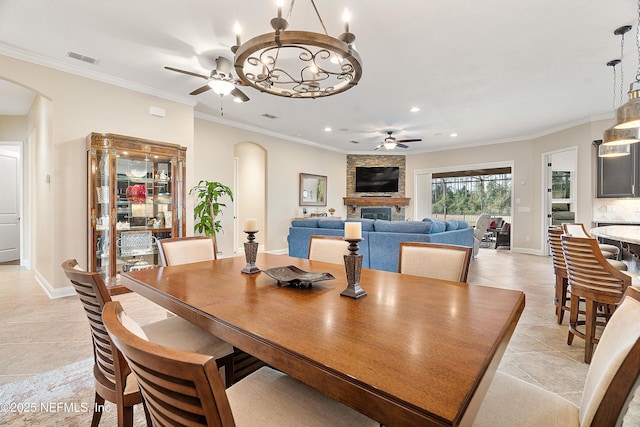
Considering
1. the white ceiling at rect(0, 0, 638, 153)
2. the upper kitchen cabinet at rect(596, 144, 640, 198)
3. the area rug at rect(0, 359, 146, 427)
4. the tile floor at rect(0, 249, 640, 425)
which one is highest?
the white ceiling at rect(0, 0, 638, 153)

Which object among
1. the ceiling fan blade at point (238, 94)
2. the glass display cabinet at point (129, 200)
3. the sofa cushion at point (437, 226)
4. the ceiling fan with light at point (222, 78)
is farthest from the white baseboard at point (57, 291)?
the sofa cushion at point (437, 226)

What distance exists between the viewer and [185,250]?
230 centimetres

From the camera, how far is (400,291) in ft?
4.55

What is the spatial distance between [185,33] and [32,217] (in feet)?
14.2

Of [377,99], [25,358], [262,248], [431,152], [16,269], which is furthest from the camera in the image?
[431,152]

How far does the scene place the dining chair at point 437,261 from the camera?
5.74ft

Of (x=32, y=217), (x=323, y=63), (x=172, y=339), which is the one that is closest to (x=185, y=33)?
(x=323, y=63)

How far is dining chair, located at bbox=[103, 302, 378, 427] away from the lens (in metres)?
0.54

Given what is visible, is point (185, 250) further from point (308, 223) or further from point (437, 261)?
point (308, 223)

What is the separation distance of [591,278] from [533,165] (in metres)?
5.89

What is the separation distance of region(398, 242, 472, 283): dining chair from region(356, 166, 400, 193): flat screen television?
7.06m

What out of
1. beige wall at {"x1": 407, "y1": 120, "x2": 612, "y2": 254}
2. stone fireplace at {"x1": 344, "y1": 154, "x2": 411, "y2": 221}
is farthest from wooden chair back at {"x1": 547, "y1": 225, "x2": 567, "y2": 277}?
stone fireplace at {"x1": 344, "y1": 154, "x2": 411, "y2": 221}

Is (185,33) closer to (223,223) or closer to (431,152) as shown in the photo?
(223,223)

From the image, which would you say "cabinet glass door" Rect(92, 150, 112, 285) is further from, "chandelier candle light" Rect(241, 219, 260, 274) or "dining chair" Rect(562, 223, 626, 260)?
"dining chair" Rect(562, 223, 626, 260)
